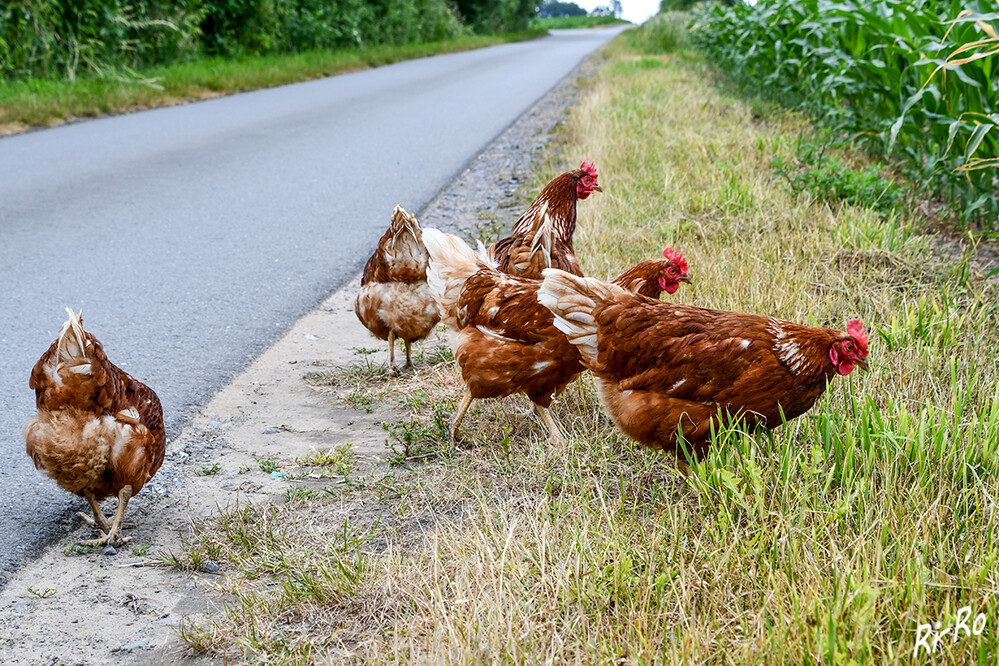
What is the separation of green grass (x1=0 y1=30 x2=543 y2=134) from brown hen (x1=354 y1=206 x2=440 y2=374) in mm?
7659

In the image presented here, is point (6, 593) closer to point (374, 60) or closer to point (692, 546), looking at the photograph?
point (692, 546)

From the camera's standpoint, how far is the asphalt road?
4105mm

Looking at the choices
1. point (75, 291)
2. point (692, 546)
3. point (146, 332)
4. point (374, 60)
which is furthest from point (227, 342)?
point (374, 60)

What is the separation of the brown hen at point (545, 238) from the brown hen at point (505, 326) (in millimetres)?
306

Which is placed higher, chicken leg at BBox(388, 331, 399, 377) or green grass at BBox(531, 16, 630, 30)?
green grass at BBox(531, 16, 630, 30)

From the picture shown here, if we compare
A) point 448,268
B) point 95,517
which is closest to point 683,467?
point 448,268

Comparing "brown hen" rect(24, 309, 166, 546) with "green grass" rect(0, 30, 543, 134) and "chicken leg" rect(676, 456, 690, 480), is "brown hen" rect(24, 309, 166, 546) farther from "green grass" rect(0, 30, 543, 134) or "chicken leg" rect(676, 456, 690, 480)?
"green grass" rect(0, 30, 543, 134)

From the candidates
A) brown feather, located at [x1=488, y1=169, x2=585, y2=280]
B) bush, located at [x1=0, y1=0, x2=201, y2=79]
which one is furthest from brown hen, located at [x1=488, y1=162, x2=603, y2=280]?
bush, located at [x1=0, y1=0, x2=201, y2=79]

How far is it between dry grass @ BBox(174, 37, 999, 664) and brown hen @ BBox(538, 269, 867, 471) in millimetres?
124

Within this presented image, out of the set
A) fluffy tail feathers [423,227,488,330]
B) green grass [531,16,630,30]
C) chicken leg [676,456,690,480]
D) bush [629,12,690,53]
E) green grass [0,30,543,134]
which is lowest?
chicken leg [676,456,690,480]

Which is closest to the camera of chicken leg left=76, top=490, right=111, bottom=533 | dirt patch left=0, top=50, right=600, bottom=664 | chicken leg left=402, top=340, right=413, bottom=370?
dirt patch left=0, top=50, right=600, bottom=664

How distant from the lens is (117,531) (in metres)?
2.90

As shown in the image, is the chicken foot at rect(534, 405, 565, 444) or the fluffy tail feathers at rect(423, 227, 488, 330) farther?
the fluffy tail feathers at rect(423, 227, 488, 330)

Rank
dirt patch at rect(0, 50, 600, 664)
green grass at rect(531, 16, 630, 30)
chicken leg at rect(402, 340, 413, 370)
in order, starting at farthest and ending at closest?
1. green grass at rect(531, 16, 630, 30)
2. chicken leg at rect(402, 340, 413, 370)
3. dirt patch at rect(0, 50, 600, 664)
